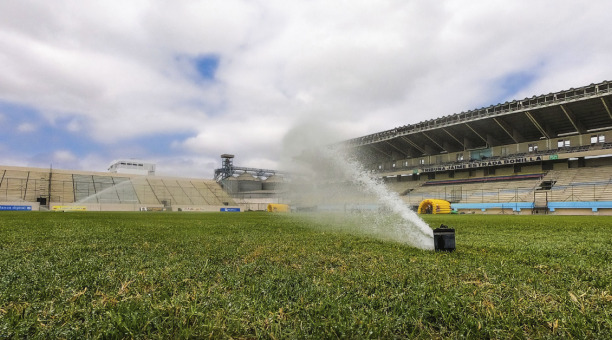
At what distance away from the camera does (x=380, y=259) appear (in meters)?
4.25

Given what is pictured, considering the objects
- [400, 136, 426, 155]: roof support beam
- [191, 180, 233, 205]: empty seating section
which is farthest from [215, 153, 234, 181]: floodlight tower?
[400, 136, 426, 155]: roof support beam

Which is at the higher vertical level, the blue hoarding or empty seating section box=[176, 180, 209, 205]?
empty seating section box=[176, 180, 209, 205]

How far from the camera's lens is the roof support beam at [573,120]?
4076cm

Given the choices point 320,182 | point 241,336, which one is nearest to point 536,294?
point 241,336

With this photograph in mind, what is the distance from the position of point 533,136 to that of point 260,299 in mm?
56598

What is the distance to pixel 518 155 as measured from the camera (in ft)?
159

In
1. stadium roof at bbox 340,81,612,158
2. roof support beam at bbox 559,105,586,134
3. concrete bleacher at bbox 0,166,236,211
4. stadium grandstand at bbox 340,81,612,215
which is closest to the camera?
stadium grandstand at bbox 340,81,612,215

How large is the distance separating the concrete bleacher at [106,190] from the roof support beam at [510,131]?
48.0 meters

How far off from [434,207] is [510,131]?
1838cm

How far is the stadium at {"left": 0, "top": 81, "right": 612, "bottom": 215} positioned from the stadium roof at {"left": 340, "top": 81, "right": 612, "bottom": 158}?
125 millimetres

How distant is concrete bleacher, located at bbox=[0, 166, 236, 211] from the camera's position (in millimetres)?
59784

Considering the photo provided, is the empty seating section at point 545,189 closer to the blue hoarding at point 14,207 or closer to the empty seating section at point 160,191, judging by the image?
the empty seating section at point 160,191

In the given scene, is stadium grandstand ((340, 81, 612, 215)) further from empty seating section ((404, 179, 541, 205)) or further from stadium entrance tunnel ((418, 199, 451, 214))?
stadium entrance tunnel ((418, 199, 451, 214))

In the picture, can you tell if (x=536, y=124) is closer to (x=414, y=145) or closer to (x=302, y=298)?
(x=414, y=145)
